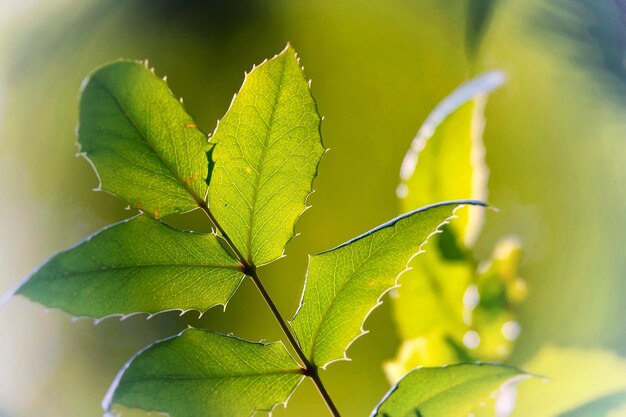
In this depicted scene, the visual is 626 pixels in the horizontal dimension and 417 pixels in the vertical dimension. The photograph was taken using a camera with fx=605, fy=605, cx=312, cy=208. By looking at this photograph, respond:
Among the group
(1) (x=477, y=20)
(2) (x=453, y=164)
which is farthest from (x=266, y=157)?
(1) (x=477, y=20)

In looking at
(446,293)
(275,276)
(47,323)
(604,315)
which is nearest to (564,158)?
(604,315)

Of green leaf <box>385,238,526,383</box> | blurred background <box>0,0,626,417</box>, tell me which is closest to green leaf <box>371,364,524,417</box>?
green leaf <box>385,238,526,383</box>

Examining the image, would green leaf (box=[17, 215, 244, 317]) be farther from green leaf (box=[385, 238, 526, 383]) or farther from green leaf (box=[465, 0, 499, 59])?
green leaf (box=[465, 0, 499, 59])

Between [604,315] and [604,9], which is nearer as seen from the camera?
[604,9]

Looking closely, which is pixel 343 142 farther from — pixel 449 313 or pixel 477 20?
pixel 449 313

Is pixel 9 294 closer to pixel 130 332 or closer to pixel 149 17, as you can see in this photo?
pixel 130 332

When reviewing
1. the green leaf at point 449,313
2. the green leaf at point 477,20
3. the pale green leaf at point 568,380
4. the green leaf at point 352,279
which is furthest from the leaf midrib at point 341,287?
the green leaf at point 477,20
